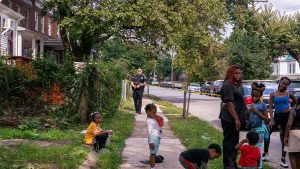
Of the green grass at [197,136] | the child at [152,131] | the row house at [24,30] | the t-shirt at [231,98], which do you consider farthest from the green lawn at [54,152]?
the row house at [24,30]

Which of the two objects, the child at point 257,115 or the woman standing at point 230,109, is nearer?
the woman standing at point 230,109

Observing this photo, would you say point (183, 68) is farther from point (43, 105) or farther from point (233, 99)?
point (233, 99)

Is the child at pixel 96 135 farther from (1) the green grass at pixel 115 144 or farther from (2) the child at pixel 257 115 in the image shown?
(2) the child at pixel 257 115

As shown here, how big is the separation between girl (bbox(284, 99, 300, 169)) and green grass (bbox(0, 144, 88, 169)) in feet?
10.9

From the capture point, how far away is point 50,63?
535 inches

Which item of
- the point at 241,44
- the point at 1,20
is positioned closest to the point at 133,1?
the point at 1,20

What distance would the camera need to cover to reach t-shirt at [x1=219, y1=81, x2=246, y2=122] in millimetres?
7441

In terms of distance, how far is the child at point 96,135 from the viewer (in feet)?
31.3

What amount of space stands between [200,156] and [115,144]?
4.55 metres

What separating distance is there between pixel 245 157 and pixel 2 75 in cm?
801

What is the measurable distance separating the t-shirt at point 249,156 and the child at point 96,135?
3.17 metres

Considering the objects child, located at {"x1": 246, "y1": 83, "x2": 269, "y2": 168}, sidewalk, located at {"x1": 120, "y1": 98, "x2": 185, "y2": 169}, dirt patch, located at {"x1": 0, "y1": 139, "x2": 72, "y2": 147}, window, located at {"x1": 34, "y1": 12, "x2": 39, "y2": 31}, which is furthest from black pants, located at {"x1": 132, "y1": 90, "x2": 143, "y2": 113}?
window, located at {"x1": 34, "y1": 12, "x2": 39, "y2": 31}

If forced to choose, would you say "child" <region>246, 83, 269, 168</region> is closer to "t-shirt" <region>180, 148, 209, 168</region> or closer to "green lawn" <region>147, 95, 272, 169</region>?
"green lawn" <region>147, 95, 272, 169</region>

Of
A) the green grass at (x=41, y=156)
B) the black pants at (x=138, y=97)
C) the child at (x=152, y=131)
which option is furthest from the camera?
the black pants at (x=138, y=97)
